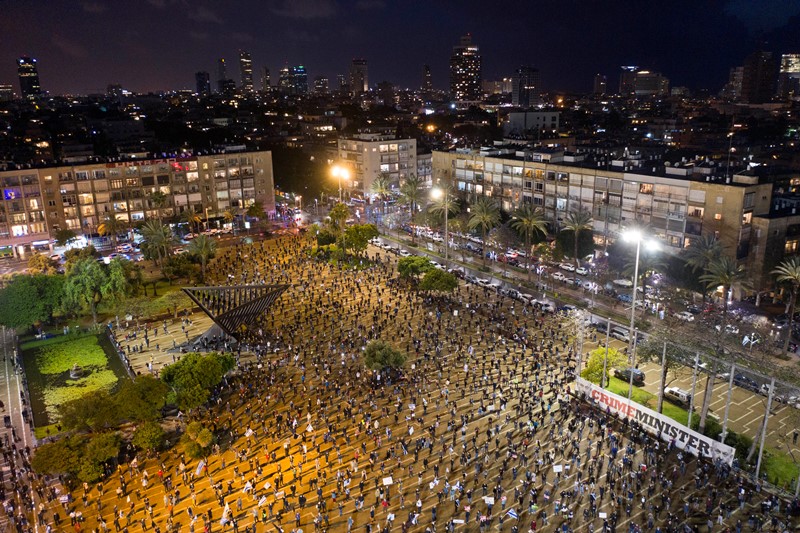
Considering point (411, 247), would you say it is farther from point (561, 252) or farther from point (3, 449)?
point (3, 449)

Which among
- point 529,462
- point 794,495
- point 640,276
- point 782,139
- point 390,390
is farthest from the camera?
point 782,139

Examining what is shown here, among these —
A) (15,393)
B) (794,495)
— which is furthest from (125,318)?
(794,495)

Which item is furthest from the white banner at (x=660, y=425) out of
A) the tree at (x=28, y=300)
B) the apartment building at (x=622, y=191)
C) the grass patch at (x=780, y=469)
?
the tree at (x=28, y=300)

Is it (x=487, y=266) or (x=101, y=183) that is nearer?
(x=487, y=266)

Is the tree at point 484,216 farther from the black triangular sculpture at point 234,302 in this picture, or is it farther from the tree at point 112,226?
the tree at point 112,226

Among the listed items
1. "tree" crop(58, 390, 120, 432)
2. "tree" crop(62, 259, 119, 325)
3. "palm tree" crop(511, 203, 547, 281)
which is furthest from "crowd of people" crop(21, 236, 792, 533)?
"palm tree" crop(511, 203, 547, 281)

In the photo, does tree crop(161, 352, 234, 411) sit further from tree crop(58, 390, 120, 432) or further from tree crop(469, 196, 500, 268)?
tree crop(469, 196, 500, 268)

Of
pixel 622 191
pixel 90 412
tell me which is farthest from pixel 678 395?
pixel 90 412
